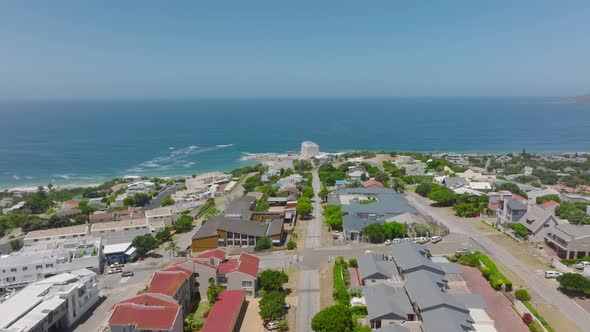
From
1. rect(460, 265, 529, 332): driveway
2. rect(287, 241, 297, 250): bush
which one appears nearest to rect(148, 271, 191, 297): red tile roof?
rect(287, 241, 297, 250): bush

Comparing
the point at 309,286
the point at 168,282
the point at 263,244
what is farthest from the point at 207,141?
the point at 168,282

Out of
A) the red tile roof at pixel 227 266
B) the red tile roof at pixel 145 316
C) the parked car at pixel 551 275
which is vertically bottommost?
the parked car at pixel 551 275

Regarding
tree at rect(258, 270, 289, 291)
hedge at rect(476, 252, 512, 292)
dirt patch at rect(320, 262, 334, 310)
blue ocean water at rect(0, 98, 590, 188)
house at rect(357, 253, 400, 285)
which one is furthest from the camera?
blue ocean water at rect(0, 98, 590, 188)

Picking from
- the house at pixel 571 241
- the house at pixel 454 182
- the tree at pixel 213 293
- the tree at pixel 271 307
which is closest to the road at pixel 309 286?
the tree at pixel 271 307

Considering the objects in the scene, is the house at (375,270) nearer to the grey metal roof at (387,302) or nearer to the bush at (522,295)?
Result: the grey metal roof at (387,302)

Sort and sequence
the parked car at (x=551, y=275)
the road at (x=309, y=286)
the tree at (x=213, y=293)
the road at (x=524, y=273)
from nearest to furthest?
the road at (x=524, y=273) < the road at (x=309, y=286) < the tree at (x=213, y=293) < the parked car at (x=551, y=275)

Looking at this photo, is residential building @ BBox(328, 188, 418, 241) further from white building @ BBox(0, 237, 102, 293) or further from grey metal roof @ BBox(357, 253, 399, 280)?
white building @ BBox(0, 237, 102, 293)

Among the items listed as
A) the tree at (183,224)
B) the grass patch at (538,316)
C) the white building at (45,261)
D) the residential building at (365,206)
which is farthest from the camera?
the tree at (183,224)
